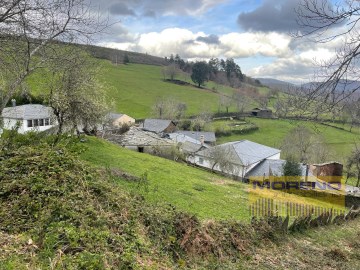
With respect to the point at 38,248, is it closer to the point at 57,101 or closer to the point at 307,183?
the point at 57,101

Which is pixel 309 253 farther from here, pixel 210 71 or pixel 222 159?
pixel 210 71

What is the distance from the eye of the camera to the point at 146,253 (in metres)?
5.18

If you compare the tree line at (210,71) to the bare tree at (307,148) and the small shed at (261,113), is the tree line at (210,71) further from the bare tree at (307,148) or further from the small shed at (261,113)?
the bare tree at (307,148)

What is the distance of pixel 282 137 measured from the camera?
6391 cm

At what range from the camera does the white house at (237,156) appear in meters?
40.0

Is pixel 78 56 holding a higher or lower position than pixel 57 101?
higher

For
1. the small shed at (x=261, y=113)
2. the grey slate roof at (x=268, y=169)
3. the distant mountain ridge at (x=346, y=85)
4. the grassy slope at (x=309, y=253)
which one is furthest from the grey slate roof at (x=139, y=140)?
the small shed at (x=261, y=113)

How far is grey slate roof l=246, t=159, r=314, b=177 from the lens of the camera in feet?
126

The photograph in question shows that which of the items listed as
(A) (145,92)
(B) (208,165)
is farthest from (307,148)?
(A) (145,92)

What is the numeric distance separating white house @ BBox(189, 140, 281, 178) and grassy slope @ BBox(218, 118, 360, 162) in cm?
736

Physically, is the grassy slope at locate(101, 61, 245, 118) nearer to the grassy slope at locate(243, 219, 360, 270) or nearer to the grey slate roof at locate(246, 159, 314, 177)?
the grey slate roof at locate(246, 159, 314, 177)

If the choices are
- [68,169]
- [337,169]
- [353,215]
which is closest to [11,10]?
[68,169]

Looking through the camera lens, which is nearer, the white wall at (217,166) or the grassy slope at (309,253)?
the grassy slope at (309,253)

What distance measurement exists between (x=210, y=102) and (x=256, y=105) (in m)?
14.1
